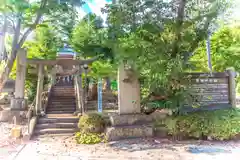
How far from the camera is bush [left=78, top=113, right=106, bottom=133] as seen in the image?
7.16 m

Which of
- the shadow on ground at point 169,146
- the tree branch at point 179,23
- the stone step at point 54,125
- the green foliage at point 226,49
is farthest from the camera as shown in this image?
the green foliage at point 226,49

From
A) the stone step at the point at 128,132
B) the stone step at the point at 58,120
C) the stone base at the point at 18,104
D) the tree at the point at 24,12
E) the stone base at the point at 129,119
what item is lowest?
the stone step at the point at 128,132

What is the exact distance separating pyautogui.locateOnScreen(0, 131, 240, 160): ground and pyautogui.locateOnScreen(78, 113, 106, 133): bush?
638mm

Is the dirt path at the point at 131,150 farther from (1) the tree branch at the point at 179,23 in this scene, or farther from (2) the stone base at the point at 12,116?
(2) the stone base at the point at 12,116

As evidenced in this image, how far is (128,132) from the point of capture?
22.7 feet

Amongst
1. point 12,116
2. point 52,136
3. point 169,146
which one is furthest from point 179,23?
point 12,116

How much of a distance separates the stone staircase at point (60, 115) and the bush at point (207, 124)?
12.3 ft

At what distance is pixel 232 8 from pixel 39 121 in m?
7.92

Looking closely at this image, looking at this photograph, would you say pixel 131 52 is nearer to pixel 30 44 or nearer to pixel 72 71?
pixel 72 71

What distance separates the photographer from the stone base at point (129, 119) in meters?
7.09

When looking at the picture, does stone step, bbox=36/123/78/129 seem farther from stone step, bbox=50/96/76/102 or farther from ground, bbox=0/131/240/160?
stone step, bbox=50/96/76/102

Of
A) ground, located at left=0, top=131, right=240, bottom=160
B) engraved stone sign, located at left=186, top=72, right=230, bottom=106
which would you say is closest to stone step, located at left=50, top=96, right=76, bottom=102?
ground, located at left=0, top=131, right=240, bottom=160

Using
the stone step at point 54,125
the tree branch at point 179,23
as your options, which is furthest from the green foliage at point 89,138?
the tree branch at point 179,23

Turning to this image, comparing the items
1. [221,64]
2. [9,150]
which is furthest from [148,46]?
[221,64]
